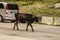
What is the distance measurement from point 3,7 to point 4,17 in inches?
43.1

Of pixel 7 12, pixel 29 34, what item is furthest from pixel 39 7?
pixel 29 34

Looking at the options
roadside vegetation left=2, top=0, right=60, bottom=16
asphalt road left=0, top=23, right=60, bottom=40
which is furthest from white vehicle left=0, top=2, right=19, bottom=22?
asphalt road left=0, top=23, right=60, bottom=40

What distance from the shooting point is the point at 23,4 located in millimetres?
35250

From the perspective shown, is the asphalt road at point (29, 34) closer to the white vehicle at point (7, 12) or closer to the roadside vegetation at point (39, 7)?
the white vehicle at point (7, 12)

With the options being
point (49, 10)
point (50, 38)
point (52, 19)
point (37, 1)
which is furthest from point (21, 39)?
point (37, 1)

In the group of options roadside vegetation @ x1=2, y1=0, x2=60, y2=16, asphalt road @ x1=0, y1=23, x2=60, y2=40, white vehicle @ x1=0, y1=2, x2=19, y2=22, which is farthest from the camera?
roadside vegetation @ x1=2, y1=0, x2=60, y2=16

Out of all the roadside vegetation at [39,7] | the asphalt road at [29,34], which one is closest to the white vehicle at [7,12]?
the roadside vegetation at [39,7]

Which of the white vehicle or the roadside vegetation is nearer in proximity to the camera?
the white vehicle

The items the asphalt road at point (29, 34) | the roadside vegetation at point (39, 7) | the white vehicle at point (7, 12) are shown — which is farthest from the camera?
the roadside vegetation at point (39, 7)

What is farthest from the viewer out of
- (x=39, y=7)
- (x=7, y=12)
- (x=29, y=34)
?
(x=39, y=7)

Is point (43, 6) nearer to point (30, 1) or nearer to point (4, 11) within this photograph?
point (30, 1)

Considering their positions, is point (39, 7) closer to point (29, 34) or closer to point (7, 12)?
point (7, 12)

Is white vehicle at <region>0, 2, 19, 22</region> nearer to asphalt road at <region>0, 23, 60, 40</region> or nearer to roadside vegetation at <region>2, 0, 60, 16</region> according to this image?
roadside vegetation at <region>2, 0, 60, 16</region>

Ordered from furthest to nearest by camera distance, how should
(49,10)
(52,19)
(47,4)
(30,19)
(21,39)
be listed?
(47,4)
(49,10)
(52,19)
(30,19)
(21,39)
